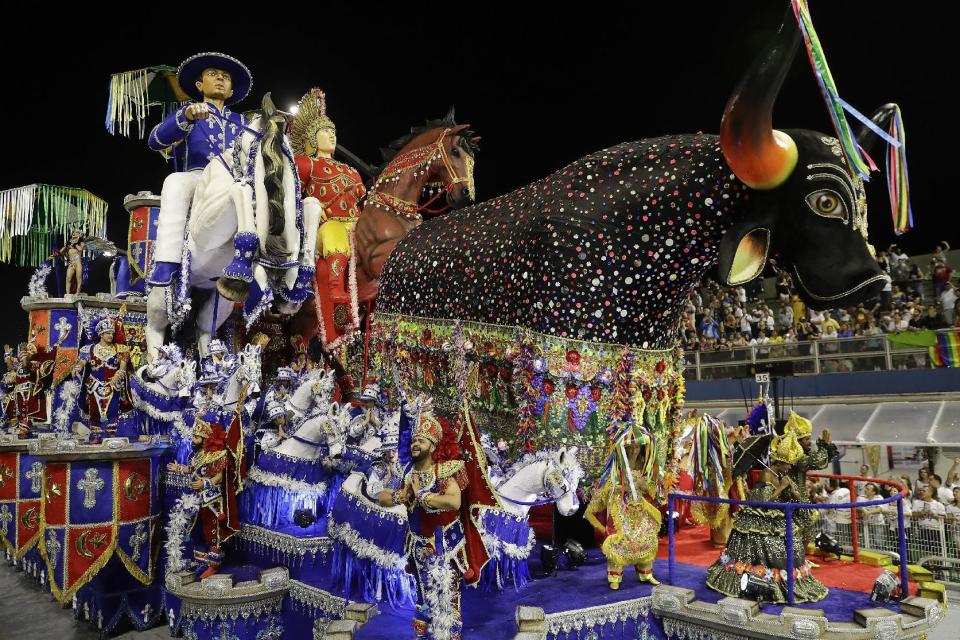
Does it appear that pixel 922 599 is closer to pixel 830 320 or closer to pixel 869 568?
pixel 869 568

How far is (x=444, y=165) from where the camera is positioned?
7.35 m

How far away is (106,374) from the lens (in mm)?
6922

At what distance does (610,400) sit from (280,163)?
348 centimetres

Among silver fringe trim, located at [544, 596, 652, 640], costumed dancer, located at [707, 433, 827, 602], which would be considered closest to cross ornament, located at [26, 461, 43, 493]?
silver fringe trim, located at [544, 596, 652, 640]

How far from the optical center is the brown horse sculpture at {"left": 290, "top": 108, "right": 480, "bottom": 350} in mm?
7344

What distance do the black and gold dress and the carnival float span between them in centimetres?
2

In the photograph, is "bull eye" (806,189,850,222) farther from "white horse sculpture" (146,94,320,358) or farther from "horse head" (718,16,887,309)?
"white horse sculpture" (146,94,320,358)

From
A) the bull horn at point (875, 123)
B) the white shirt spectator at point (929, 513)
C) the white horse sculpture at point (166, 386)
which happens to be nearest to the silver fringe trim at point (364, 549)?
the white horse sculpture at point (166, 386)

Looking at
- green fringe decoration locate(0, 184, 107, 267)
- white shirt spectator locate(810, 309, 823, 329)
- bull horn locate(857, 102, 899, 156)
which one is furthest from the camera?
white shirt spectator locate(810, 309, 823, 329)

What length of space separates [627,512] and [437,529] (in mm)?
1441

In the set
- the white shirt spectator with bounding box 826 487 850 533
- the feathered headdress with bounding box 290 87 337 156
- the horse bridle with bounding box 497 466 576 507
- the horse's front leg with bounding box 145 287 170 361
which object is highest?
the feathered headdress with bounding box 290 87 337 156

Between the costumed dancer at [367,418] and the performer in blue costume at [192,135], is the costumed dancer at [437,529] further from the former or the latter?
the performer in blue costume at [192,135]

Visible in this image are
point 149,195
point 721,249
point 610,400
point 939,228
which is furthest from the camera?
point 939,228

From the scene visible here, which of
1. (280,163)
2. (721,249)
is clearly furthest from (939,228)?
(280,163)
